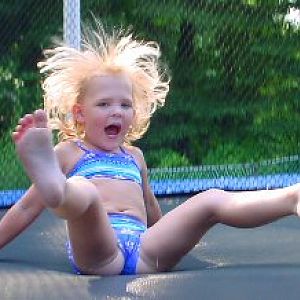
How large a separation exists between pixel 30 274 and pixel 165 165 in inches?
80.3

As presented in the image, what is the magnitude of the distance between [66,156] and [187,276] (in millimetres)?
413

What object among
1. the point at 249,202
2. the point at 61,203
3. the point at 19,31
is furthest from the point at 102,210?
the point at 19,31

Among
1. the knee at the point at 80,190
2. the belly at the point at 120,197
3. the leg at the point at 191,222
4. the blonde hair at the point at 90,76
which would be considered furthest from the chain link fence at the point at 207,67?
the knee at the point at 80,190

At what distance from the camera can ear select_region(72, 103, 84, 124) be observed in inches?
60.6

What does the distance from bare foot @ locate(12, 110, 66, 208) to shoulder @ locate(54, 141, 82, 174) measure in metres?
0.29

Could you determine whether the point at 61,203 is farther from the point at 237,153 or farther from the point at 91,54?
the point at 237,153

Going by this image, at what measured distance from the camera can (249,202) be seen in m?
1.26

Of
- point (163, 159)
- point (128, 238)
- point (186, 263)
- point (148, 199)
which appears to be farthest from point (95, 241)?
point (163, 159)

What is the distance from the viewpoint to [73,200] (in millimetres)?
1135

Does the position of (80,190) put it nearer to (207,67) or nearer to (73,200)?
(73,200)

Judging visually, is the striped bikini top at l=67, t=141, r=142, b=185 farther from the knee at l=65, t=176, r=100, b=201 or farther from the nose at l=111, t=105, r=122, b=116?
the knee at l=65, t=176, r=100, b=201

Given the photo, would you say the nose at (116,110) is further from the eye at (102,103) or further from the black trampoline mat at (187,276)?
the black trampoline mat at (187,276)

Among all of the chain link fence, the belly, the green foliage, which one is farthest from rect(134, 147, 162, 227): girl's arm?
the chain link fence

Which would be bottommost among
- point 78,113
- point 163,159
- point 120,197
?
point 163,159
